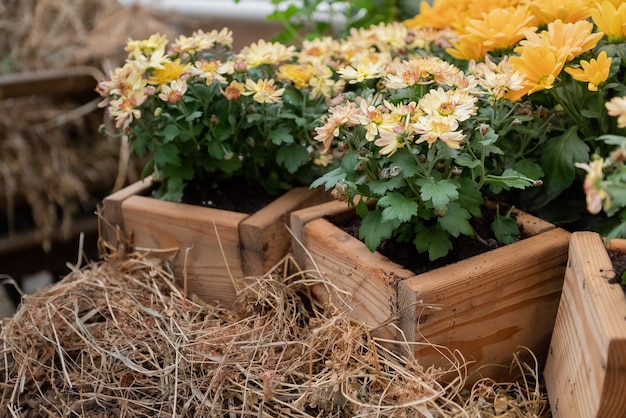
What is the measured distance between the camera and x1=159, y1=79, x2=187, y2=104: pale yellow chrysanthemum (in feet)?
3.25

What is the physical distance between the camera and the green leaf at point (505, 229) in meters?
0.93

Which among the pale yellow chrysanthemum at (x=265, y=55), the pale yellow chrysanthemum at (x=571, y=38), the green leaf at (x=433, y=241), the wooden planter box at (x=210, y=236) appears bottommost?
the wooden planter box at (x=210, y=236)

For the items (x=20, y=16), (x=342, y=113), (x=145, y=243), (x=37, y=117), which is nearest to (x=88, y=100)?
(x=37, y=117)

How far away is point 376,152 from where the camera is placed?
86 cm

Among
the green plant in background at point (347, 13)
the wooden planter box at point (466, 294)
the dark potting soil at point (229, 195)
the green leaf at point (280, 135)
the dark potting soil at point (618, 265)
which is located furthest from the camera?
the green plant in background at point (347, 13)

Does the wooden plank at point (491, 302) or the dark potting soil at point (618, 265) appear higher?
the dark potting soil at point (618, 265)

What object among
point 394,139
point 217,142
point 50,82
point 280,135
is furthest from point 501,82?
point 50,82

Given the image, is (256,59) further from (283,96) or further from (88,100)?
(88,100)

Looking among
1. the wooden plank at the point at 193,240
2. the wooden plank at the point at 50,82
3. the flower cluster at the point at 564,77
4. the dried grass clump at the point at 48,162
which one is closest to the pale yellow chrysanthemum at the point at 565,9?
A: the flower cluster at the point at 564,77

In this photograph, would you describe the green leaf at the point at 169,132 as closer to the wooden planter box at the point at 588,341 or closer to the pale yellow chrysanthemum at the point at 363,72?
the pale yellow chrysanthemum at the point at 363,72

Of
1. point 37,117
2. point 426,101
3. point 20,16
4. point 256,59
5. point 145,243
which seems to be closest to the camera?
point 426,101

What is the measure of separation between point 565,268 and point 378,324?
0.89 ft

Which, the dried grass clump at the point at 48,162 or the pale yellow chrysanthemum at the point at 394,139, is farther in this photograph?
the dried grass clump at the point at 48,162

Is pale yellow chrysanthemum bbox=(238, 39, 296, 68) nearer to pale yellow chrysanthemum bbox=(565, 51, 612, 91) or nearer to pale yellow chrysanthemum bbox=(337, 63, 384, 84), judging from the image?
pale yellow chrysanthemum bbox=(337, 63, 384, 84)
